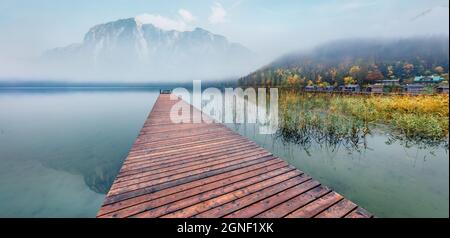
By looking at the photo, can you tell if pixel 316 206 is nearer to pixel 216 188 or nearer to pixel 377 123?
pixel 216 188

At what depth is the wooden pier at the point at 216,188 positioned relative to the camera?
2146 millimetres

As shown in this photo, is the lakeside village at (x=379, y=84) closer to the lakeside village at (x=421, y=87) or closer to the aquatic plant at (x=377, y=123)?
the lakeside village at (x=421, y=87)

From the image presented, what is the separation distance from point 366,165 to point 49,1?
106 feet

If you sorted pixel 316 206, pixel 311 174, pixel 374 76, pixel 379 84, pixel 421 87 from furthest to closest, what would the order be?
pixel 374 76 → pixel 379 84 → pixel 421 87 → pixel 311 174 → pixel 316 206

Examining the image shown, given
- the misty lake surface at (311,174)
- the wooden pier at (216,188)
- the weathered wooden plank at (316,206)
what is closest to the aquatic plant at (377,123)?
the misty lake surface at (311,174)

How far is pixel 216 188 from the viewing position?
8.57ft

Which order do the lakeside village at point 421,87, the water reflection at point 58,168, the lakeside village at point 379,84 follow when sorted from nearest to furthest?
the water reflection at point 58,168 → the lakeside village at point 421,87 → the lakeside village at point 379,84

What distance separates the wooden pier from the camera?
7.04 feet

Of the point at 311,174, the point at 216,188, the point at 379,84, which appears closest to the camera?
the point at 216,188

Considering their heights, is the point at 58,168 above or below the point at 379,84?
below

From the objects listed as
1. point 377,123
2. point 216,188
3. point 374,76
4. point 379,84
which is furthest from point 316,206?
point 374,76

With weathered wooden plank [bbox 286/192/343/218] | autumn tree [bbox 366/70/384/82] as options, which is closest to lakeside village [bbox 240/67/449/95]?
autumn tree [bbox 366/70/384/82]

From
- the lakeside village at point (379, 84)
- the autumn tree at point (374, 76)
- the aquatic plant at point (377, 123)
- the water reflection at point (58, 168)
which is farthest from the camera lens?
the autumn tree at point (374, 76)

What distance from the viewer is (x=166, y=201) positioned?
2326 mm
